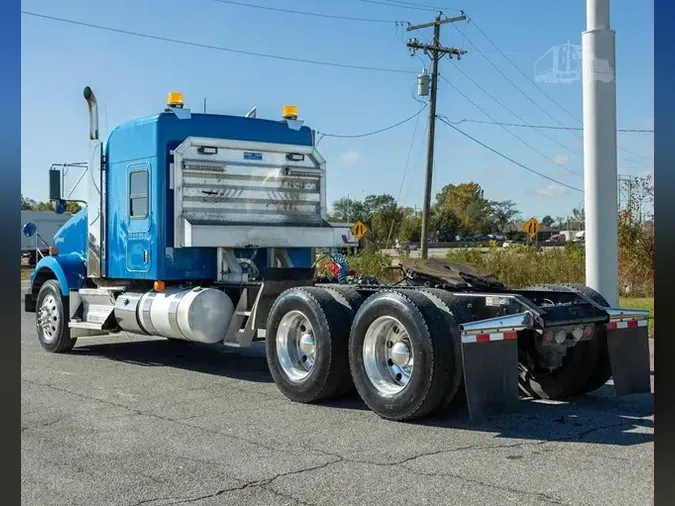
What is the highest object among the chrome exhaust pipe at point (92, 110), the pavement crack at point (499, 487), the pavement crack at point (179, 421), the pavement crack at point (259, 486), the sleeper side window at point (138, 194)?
the chrome exhaust pipe at point (92, 110)

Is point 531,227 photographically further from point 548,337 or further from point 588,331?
point 548,337

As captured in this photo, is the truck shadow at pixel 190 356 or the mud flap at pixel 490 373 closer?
the mud flap at pixel 490 373

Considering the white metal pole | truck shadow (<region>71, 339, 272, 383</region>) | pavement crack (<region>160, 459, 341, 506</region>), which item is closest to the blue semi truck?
truck shadow (<region>71, 339, 272, 383</region>)

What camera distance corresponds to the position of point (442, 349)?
6.82m

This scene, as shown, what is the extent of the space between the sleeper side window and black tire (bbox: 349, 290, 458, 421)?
454 centimetres

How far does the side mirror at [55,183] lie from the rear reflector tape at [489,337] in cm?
771

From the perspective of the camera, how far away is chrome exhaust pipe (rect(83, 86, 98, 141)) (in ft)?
38.2

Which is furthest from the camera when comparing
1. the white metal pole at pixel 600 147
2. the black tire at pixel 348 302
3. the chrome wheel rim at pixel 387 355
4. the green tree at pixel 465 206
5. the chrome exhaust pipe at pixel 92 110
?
the green tree at pixel 465 206

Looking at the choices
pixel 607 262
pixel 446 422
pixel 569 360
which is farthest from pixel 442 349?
pixel 607 262

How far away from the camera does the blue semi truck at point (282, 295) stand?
6.95 m

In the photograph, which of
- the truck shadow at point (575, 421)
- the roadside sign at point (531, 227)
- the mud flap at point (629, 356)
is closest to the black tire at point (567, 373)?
the truck shadow at point (575, 421)

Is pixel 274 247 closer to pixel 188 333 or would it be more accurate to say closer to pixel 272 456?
pixel 188 333

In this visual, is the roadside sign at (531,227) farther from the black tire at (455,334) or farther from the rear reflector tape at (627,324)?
the black tire at (455,334)

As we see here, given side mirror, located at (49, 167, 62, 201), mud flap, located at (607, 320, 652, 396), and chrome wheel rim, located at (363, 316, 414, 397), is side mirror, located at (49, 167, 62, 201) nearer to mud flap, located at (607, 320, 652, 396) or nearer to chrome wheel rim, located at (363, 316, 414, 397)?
chrome wheel rim, located at (363, 316, 414, 397)
